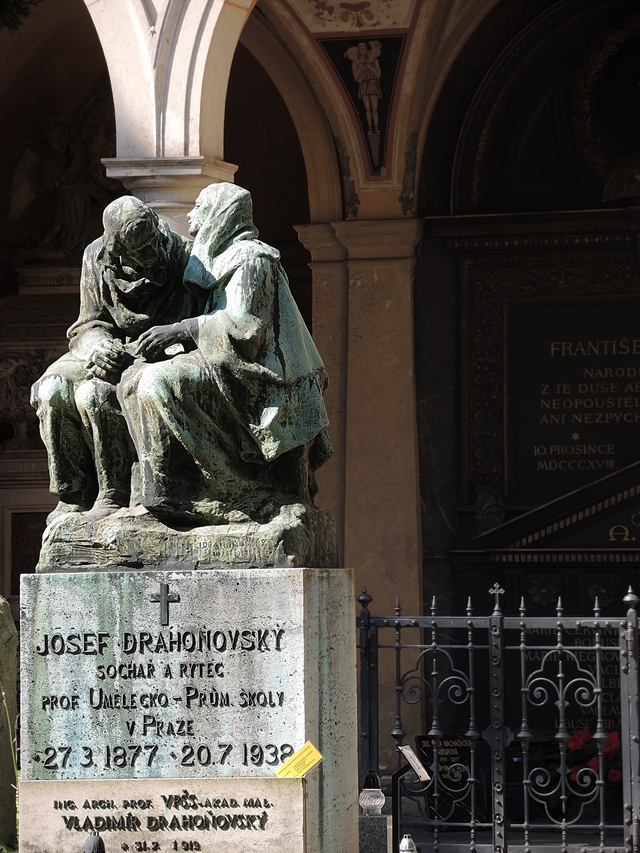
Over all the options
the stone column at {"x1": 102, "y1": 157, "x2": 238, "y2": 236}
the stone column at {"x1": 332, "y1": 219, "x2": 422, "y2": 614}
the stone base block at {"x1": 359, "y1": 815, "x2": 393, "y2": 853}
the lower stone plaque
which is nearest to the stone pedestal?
the lower stone plaque

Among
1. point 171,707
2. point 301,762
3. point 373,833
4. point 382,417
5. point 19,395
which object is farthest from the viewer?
point 19,395

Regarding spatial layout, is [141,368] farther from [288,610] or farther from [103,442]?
[288,610]

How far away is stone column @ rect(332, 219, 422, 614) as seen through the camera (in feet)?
30.4

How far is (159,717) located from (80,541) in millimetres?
618

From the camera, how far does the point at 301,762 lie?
4.89 metres

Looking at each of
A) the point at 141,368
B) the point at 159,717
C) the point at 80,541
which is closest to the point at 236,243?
the point at 141,368

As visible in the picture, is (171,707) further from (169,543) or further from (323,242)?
(323,242)

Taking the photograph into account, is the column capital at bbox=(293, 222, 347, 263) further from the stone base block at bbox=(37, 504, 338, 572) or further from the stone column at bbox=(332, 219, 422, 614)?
the stone base block at bbox=(37, 504, 338, 572)

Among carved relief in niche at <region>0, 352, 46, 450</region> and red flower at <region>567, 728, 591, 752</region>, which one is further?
carved relief in niche at <region>0, 352, 46, 450</region>

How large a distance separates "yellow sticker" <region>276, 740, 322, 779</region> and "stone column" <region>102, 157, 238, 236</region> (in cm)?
227

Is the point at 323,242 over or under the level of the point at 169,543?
over

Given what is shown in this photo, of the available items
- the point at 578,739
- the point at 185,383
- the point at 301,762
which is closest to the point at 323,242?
the point at 578,739

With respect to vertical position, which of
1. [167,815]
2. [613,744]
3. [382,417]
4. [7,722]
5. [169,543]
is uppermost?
[382,417]

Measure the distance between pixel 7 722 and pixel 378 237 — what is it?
4197 millimetres
